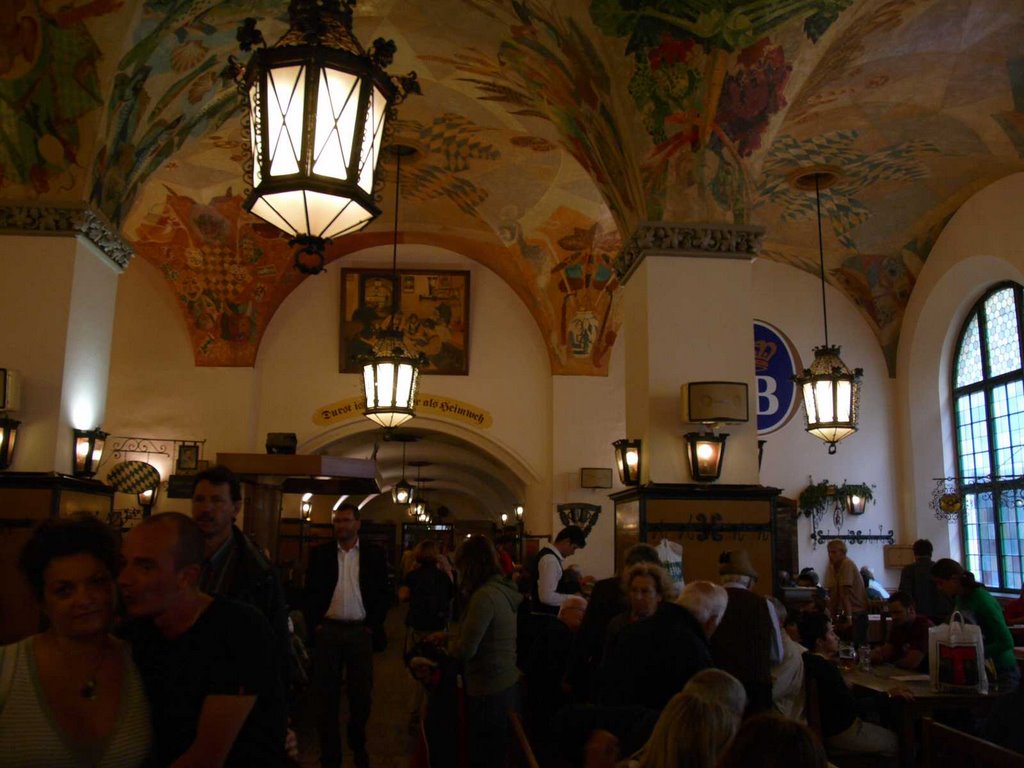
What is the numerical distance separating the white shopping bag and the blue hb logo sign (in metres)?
9.59

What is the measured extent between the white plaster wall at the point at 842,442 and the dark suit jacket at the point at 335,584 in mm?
9687

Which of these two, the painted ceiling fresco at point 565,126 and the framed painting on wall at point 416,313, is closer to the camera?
the painted ceiling fresco at point 565,126

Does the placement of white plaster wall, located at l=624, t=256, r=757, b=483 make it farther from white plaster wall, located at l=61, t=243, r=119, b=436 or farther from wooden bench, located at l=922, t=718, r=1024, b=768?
white plaster wall, located at l=61, t=243, r=119, b=436

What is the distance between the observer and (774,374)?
15.1 metres

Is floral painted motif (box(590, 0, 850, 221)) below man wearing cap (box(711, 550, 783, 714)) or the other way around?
the other way around

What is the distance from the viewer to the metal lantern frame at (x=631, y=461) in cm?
830

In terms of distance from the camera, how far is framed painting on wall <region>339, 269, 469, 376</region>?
14805 mm

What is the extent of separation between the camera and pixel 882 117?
36.7 feet

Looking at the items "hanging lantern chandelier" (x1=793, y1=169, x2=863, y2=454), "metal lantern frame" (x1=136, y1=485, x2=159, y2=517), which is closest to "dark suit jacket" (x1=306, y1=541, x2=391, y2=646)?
"hanging lantern chandelier" (x1=793, y1=169, x2=863, y2=454)

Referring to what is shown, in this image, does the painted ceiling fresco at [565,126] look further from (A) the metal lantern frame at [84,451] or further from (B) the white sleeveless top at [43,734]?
(B) the white sleeveless top at [43,734]

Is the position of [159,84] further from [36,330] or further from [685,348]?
[685,348]

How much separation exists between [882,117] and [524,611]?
802 cm

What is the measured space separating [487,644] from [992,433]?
1115 centimetres

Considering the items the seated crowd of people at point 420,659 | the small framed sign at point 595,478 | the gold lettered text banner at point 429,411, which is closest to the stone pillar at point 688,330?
the seated crowd of people at point 420,659
